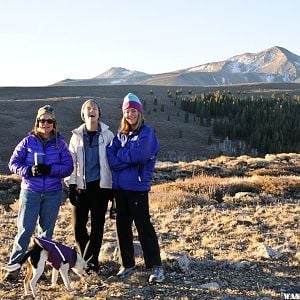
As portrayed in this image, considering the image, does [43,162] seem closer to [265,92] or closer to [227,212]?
[227,212]

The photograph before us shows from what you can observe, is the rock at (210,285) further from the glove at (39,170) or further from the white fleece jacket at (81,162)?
the glove at (39,170)

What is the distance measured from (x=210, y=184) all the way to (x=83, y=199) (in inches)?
378

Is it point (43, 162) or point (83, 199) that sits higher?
point (43, 162)

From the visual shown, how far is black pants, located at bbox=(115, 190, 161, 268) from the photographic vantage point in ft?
20.3

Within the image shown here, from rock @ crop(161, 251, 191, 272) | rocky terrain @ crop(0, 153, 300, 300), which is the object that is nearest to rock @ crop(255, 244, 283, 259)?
rocky terrain @ crop(0, 153, 300, 300)

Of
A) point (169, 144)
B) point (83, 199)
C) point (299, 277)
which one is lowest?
point (169, 144)

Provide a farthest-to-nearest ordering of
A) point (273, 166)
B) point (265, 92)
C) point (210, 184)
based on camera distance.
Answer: point (265, 92) < point (273, 166) < point (210, 184)

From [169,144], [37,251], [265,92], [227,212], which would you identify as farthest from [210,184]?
[265,92]

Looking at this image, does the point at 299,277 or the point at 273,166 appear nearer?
the point at 299,277

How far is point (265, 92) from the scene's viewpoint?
132750mm

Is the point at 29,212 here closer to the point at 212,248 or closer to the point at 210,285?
the point at 210,285

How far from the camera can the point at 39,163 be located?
19.6ft

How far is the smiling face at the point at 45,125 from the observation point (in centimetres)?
606

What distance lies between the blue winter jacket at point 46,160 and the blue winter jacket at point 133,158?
1.90 ft
